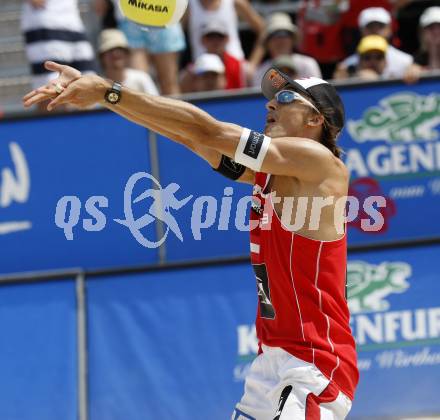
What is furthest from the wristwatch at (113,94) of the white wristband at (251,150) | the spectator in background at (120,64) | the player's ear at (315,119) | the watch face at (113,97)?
the spectator in background at (120,64)

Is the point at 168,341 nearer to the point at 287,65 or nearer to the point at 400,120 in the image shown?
the point at 400,120

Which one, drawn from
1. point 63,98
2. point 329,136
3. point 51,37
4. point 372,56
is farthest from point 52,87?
point 372,56

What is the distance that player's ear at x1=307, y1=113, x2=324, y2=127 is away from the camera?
4.57 metres

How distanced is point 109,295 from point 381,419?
194 centimetres

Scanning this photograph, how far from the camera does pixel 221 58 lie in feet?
29.5

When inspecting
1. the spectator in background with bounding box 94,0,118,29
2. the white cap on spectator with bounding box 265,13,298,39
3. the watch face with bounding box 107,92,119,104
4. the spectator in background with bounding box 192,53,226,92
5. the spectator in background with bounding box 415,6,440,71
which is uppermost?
the spectator in background with bounding box 94,0,118,29

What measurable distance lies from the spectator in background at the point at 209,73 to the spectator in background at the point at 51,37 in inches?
38.0

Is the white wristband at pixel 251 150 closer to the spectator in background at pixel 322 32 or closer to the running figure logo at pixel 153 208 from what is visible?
the running figure logo at pixel 153 208

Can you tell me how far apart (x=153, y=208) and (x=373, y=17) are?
268 cm

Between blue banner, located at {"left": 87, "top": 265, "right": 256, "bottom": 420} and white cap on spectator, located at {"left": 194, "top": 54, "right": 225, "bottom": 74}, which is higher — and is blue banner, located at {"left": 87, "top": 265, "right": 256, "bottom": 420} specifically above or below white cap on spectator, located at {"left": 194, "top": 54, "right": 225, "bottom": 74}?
below

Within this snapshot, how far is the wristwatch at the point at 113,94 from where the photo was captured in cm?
400

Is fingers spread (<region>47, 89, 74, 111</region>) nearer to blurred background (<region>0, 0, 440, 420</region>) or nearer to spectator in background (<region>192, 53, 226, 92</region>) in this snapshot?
blurred background (<region>0, 0, 440, 420</region>)

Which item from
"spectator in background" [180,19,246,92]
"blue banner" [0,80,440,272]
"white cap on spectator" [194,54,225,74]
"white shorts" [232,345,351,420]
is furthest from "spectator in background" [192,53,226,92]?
"white shorts" [232,345,351,420]

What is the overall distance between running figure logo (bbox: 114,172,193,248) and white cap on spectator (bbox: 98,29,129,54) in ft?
4.45
